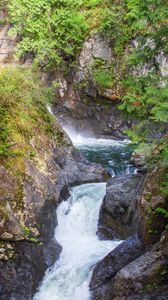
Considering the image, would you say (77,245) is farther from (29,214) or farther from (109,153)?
(109,153)

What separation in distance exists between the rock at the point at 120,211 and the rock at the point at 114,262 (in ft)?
3.23

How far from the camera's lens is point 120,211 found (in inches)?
338

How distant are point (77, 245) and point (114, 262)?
1735mm

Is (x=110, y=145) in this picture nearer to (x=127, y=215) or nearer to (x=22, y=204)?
(x=127, y=215)

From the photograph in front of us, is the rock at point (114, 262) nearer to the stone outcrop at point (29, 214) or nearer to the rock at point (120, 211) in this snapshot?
the rock at point (120, 211)

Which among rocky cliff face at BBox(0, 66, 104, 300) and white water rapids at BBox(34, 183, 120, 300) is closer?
rocky cliff face at BBox(0, 66, 104, 300)

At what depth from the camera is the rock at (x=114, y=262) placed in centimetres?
689

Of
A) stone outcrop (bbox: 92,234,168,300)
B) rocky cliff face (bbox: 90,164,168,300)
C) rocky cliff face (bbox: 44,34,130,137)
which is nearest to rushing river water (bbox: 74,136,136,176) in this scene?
rocky cliff face (bbox: 44,34,130,137)

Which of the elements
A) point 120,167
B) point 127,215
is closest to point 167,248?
point 127,215

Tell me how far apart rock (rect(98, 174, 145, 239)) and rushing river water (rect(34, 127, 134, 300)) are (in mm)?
225

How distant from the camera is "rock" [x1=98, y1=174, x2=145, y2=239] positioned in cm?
837

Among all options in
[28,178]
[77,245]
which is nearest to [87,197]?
[77,245]

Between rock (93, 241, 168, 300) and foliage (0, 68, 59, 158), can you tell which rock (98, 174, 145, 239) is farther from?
foliage (0, 68, 59, 158)

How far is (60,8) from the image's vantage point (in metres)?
17.5
